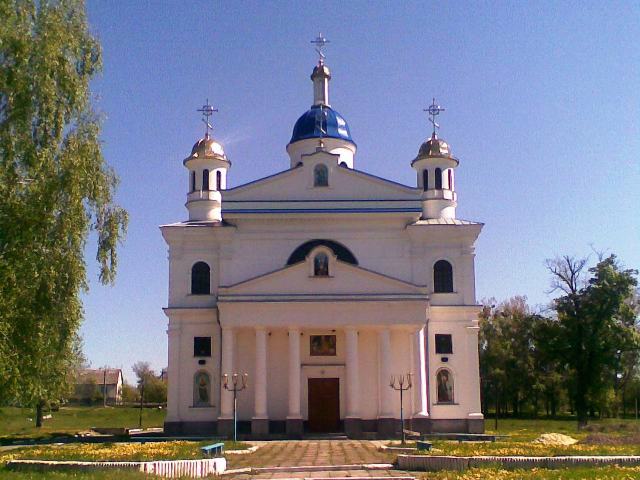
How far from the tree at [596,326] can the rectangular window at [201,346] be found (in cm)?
2015

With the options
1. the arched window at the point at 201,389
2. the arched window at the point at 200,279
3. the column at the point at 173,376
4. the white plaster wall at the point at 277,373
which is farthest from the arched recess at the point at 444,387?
the column at the point at 173,376

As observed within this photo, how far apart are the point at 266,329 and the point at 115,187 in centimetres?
1254

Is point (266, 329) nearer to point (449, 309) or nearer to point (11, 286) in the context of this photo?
point (449, 309)

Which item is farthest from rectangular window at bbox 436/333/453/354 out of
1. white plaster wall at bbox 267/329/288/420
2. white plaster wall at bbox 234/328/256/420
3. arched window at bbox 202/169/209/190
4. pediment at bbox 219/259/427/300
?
arched window at bbox 202/169/209/190

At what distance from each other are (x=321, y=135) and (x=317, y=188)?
16.1 ft

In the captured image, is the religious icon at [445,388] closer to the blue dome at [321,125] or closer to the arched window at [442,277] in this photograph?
the arched window at [442,277]

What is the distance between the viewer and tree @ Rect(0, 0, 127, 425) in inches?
678

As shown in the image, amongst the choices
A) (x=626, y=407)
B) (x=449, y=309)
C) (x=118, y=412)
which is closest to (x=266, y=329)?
(x=449, y=309)

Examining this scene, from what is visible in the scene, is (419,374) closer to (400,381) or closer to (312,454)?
(400,381)

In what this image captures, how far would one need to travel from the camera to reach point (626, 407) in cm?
6800

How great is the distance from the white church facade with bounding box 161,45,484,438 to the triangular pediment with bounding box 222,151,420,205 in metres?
0.04

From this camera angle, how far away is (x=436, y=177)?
36.1m

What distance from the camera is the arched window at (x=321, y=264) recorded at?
3162 centimetres

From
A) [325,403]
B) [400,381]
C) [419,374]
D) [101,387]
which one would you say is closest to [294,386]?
[325,403]
